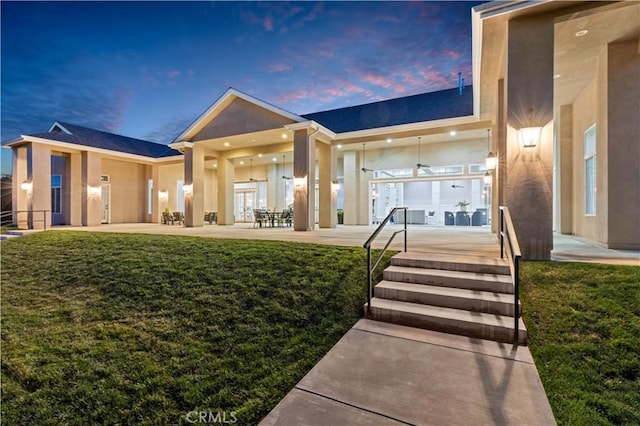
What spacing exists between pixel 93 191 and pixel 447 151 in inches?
706

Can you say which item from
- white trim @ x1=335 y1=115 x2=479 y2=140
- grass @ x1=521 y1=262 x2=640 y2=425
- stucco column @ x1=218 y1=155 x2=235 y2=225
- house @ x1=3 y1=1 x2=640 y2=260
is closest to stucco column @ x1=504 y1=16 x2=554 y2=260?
house @ x1=3 y1=1 x2=640 y2=260

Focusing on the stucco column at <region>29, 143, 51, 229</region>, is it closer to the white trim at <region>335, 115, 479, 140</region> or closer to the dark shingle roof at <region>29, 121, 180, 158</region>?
the dark shingle roof at <region>29, 121, 180, 158</region>

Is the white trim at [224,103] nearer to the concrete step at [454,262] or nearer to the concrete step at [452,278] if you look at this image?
the concrete step at [454,262]

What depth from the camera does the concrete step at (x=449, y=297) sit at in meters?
3.18

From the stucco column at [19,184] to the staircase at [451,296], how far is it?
57.6 feet

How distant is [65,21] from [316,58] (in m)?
11.9

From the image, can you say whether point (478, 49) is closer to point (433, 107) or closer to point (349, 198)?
point (433, 107)

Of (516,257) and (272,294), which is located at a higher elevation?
(516,257)

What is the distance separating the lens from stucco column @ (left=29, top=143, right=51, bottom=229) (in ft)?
41.8

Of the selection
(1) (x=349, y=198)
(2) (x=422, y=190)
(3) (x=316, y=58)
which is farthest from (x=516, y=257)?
(2) (x=422, y=190)

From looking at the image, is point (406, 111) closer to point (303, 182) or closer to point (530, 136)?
point (303, 182)

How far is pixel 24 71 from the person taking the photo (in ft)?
68.4

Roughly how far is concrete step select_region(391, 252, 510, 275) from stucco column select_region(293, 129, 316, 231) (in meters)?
6.30

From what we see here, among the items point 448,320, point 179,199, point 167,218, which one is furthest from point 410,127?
point 179,199
